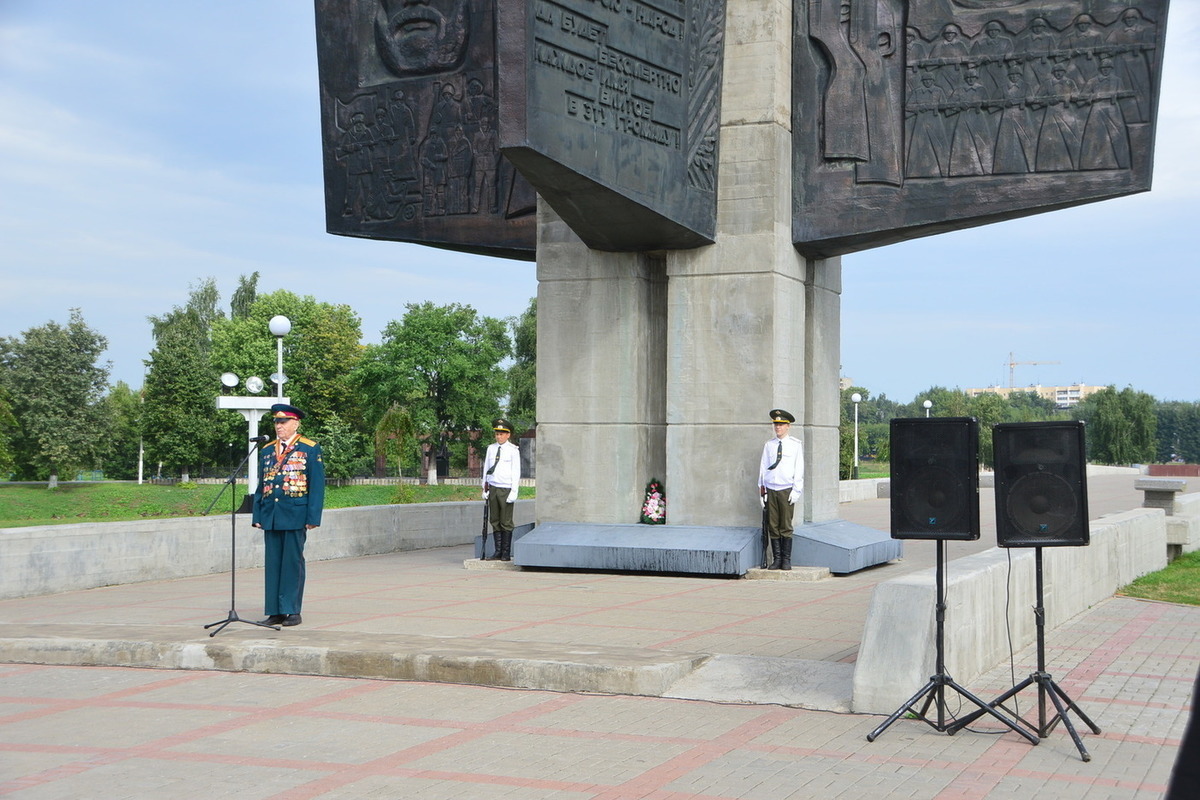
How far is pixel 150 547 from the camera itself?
50.7ft

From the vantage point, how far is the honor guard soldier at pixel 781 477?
1488 centimetres

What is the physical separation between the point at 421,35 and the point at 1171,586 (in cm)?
1196

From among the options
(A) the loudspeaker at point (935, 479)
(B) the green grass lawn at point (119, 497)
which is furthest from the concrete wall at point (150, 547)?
(B) the green grass lawn at point (119, 497)

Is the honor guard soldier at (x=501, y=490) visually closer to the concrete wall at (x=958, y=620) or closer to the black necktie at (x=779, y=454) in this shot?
the black necktie at (x=779, y=454)

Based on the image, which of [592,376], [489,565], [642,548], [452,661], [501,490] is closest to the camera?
[452,661]

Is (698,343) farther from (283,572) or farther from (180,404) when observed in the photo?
(180,404)

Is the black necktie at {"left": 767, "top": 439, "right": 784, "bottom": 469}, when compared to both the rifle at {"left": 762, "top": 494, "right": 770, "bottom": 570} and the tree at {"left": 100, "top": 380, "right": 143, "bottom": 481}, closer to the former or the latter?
the rifle at {"left": 762, "top": 494, "right": 770, "bottom": 570}

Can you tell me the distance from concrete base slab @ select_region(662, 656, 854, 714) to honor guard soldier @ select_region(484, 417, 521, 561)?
8507 mm

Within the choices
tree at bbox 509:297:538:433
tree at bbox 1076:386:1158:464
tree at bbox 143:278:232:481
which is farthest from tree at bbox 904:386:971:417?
tree at bbox 143:278:232:481

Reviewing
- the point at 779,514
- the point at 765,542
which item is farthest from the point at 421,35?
the point at 765,542

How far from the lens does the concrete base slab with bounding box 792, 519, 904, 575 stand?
50.9ft

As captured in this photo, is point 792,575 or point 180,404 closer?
point 792,575

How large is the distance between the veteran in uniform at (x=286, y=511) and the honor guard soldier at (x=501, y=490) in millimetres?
5871

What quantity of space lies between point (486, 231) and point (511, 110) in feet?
18.5
